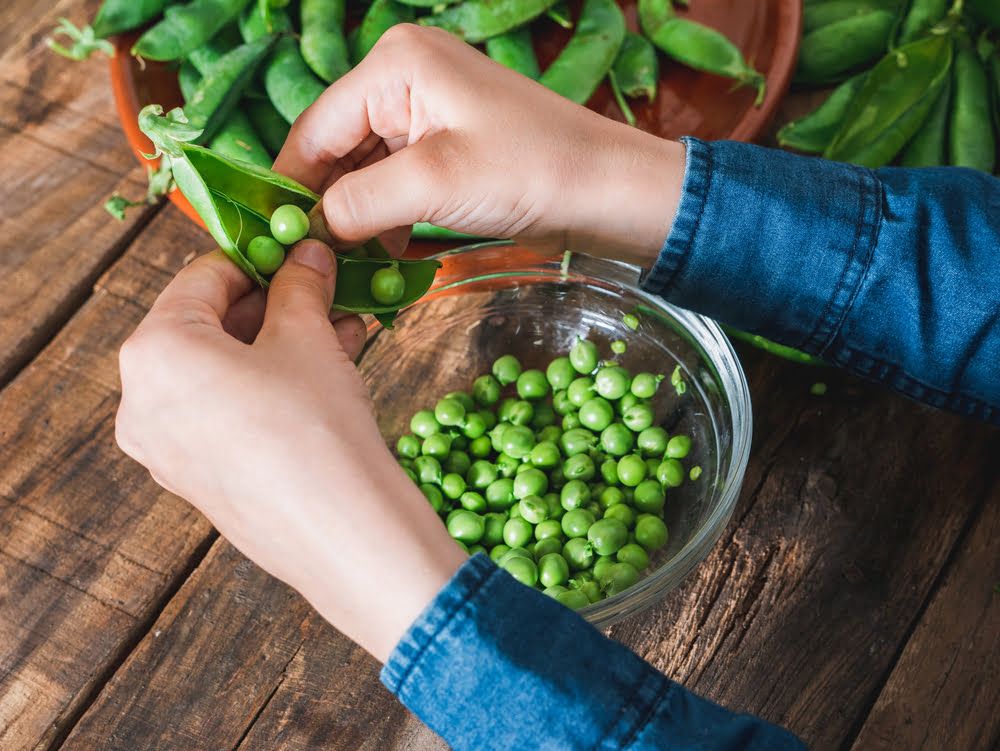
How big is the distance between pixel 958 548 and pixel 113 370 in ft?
4.08

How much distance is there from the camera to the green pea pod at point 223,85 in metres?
1.46

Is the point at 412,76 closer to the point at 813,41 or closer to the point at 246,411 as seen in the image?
the point at 246,411

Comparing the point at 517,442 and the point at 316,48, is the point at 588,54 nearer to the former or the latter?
the point at 316,48

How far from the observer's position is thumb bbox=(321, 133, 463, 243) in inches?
37.4

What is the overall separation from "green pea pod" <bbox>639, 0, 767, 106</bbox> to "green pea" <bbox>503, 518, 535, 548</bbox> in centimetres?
80

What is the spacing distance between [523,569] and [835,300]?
491 millimetres

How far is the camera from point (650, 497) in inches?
46.1

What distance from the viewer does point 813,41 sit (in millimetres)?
1565

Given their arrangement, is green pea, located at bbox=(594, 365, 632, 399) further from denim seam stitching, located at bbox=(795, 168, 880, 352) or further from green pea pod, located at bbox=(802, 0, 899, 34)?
green pea pod, located at bbox=(802, 0, 899, 34)

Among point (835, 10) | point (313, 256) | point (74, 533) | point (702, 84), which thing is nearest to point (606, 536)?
point (313, 256)

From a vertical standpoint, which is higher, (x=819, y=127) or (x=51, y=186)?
(x=819, y=127)

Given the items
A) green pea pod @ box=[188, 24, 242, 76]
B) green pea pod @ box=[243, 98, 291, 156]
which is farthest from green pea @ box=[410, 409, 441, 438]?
green pea pod @ box=[188, 24, 242, 76]

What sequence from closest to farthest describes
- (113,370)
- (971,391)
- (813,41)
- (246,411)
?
(246,411) < (971,391) < (113,370) < (813,41)

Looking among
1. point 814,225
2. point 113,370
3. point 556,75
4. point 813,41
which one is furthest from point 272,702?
point 813,41
